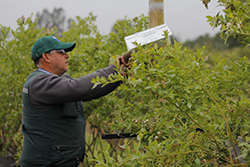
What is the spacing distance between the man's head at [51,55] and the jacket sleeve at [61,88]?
0.80 ft

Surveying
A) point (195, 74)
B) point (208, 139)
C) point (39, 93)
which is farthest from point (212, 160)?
point (39, 93)

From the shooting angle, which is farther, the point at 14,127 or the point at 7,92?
the point at 14,127

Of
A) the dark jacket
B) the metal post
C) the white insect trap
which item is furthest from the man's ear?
the metal post

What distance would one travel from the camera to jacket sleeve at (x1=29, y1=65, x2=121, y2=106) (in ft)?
7.50

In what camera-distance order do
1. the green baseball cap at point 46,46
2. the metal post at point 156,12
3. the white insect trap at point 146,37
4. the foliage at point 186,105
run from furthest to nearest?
the metal post at point 156,12, the green baseball cap at point 46,46, the white insect trap at point 146,37, the foliage at point 186,105

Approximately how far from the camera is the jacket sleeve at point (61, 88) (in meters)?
2.29

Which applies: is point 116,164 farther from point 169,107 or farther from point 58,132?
point 58,132

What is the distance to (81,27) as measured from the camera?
5.89 meters

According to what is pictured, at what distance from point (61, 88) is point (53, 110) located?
1.01 ft

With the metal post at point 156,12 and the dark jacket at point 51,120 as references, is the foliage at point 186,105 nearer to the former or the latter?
the dark jacket at point 51,120

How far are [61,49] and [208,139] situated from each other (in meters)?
1.64

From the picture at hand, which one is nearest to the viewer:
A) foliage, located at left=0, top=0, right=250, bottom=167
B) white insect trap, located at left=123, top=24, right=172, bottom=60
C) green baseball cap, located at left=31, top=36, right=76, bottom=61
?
foliage, located at left=0, top=0, right=250, bottom=167

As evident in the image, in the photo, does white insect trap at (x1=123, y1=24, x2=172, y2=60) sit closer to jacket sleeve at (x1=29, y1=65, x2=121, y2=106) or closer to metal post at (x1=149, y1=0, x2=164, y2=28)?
jacket sleeve at (x1=29, y1=65, x2=121, y2=106)

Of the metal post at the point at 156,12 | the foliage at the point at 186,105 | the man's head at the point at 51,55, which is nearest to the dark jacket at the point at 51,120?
the man's head at the point at 51,55
